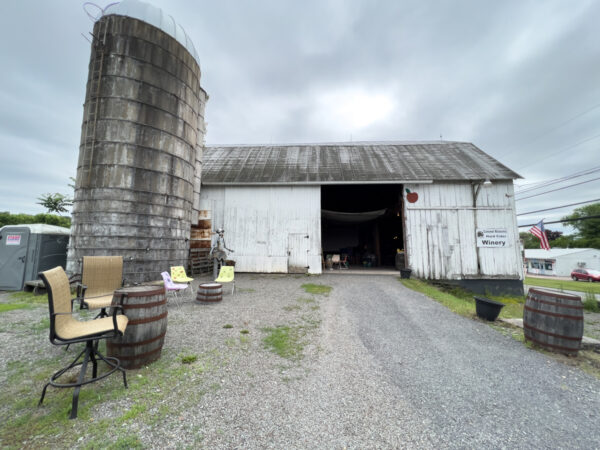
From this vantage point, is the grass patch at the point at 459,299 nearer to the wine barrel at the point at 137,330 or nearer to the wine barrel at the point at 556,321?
the wine barrel at the point at 556,321

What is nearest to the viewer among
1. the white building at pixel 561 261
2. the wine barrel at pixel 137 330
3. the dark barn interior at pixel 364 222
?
the wine barrel at pixel 137 330

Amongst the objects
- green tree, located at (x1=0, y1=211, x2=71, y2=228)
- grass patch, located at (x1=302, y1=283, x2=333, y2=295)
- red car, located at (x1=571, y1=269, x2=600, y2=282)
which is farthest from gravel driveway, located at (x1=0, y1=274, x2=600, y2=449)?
red car, located at (x1=571, y1=269, x2=600, y2=282)

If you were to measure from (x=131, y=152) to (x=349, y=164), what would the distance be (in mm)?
9699

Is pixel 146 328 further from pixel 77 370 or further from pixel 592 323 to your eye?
pixel 592 323

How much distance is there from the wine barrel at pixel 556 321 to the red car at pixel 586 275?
123ft

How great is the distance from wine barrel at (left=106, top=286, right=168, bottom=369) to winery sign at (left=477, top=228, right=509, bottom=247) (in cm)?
1251

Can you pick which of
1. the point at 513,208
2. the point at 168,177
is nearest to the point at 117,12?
the point at 168,177

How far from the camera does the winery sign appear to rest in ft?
34.1

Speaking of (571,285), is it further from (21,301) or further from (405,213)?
(21,301)

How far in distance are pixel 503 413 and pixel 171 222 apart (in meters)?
8.89

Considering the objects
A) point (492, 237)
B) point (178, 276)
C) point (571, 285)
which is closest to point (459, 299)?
point (492, 237)

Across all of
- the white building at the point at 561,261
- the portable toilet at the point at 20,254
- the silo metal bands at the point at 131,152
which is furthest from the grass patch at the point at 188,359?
the white building at the point at 561,261

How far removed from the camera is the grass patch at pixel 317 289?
294 inches

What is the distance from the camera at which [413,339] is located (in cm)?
406
